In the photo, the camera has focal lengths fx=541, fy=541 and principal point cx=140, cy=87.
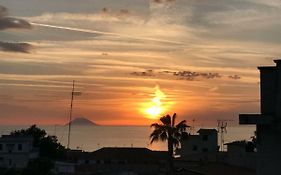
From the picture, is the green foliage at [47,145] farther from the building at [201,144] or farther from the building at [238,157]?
the building at [238,157]

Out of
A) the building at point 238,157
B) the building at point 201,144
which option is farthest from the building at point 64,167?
the building at point 238,157

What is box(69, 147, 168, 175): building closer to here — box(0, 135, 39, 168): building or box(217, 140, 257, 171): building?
box(0, 135, 39, 168): building

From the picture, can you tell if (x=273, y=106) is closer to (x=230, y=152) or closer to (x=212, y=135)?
(x=230, y=152)

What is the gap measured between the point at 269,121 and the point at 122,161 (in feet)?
211

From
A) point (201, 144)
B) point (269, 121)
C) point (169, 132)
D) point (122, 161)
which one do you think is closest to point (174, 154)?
point (169, 132)

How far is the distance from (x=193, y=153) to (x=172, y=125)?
34.7m

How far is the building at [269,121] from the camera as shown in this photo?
44.2 feet

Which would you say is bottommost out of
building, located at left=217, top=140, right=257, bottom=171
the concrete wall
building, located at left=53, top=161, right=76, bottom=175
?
building, located at left=53, top=161, right=76, bottom=175

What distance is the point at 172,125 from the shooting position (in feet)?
165

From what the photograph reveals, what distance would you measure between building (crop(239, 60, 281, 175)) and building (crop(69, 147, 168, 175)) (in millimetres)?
51817

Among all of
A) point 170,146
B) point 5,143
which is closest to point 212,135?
point 5,143

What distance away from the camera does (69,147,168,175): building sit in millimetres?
70125

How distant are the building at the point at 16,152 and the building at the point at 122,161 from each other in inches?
298

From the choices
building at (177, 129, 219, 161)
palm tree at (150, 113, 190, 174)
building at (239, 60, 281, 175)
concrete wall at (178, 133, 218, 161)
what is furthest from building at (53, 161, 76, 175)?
building at (239, 60, 281, 175)
